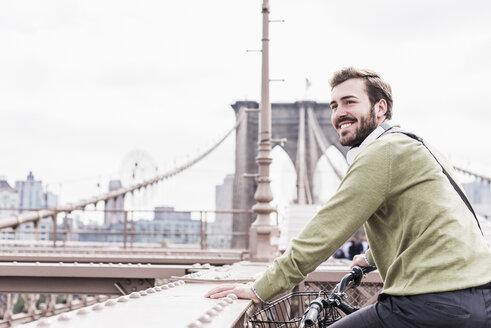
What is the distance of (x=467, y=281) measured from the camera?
143 centimetres

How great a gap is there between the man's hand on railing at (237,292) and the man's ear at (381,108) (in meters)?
0.60

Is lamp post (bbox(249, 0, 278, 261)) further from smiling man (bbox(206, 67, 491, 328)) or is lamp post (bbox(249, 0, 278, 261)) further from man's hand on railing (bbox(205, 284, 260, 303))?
smiling man (bbox(206, 67, 491, 328))

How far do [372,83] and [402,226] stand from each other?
42cm

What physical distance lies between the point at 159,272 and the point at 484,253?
3.84m

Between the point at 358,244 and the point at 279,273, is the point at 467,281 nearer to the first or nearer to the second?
the point at 279,273

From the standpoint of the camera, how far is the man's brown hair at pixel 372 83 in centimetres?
174

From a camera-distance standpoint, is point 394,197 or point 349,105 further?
point 349,105

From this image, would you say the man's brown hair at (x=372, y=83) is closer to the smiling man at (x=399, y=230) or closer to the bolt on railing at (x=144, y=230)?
the smiling man at (x=399, y=230)

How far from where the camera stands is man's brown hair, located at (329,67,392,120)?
1.74 m

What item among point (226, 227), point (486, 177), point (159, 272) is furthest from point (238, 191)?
point (159, 272)

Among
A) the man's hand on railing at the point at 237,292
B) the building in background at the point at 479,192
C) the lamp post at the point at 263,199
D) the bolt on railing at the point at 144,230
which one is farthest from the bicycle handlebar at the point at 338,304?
the building in background at the point at 479,192

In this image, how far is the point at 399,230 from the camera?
1557mm

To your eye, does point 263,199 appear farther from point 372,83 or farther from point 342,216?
point 342,216

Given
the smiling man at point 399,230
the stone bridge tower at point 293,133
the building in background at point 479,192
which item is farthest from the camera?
the stone bridge tower at point 293,133
